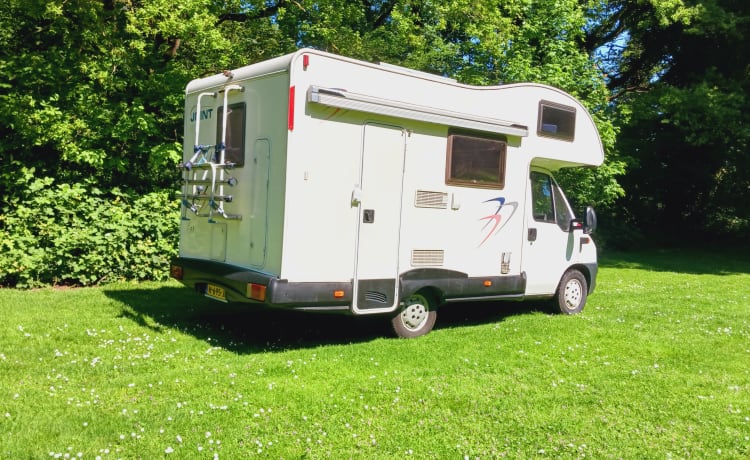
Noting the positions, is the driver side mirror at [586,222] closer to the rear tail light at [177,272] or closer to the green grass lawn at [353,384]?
the green grass lawn at [353,384]

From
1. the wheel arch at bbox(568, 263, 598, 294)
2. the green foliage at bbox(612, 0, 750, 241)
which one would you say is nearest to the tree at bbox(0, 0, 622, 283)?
the green foliage at bbox(612, 0, 750, 241)

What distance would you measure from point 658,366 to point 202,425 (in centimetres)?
447

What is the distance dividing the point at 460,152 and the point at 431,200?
0.69 metres

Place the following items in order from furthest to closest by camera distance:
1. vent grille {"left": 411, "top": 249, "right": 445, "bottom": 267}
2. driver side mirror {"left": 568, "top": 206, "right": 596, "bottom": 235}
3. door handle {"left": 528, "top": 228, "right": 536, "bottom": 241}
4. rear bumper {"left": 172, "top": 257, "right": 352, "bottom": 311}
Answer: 1. driver side mirror {"left": 568, "top": 206, "right": 596, "bottom": 235}
2. door handle {"left": 528, "top": 228, "right": 536, "bottom": 241}
3. vent grille {"left": 411, "top": 249, "right": 445, "bottom": 267}
4. rear bumper {"left": 172, "top": 257, "right": 352, "bottom": 311}

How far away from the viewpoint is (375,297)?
21.4ft

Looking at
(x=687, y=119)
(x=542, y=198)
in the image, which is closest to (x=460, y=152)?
(x=542, y=198)

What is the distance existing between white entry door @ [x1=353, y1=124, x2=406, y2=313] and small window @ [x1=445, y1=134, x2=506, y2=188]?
73 cm

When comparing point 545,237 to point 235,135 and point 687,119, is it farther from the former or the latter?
point 687,119

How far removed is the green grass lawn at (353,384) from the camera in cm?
425

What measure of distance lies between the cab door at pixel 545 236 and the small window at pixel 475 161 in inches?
29.0

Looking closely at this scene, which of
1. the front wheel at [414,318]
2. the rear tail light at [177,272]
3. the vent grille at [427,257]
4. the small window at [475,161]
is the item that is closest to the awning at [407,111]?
the small window at [475,161]

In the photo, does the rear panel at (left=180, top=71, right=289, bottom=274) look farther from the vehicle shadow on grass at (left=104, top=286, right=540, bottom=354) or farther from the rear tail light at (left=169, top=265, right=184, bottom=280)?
the vehicle shadow on grass at (left=104, top=286, right=540, bottom=354)

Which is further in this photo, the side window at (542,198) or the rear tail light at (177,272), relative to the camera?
the side window at (542,198)

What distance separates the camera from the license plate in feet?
21.5
